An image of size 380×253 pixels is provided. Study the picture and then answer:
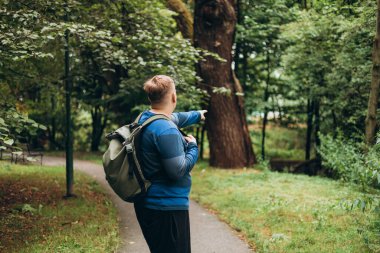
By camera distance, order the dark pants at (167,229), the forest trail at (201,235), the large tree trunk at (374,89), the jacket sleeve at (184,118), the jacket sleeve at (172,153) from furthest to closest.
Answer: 1. the large tree trunk at (374,89)
2. the forest trail at (201,235)
3. the jacket sleeve at (184,118)
4. the dark pants at (167,229)
5. the jacket sleeve at (172,153)

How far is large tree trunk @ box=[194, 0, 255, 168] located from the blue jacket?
35.8 feet

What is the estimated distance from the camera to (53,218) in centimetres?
766

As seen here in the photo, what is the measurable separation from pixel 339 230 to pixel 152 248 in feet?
14.3

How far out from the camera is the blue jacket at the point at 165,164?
3129mm

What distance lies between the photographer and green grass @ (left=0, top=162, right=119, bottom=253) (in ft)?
20.1

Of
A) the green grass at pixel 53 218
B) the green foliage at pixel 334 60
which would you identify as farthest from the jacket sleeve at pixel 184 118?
the green foliage at pixel 334 60

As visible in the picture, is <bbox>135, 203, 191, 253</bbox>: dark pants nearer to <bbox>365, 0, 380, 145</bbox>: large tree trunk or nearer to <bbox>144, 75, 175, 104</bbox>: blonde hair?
<bbox>144, 75, 175, 104</bbox>: blonde hair

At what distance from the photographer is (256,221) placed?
758 cm

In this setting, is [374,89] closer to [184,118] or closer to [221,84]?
[184,118]

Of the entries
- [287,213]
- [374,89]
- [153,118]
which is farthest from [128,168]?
[374,89]

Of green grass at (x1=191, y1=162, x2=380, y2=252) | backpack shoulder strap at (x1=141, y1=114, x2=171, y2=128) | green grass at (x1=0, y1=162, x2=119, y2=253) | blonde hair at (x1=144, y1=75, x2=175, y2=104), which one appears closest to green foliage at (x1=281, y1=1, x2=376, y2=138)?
green grass at (x1=191, y1=162, x2=380, y2=252)

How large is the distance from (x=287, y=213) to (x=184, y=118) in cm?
492

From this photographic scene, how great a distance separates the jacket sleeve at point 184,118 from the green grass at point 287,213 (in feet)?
7.83

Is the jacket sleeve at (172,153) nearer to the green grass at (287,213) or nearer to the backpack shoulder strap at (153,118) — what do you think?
the backpack shoulder strap at (153,118)
